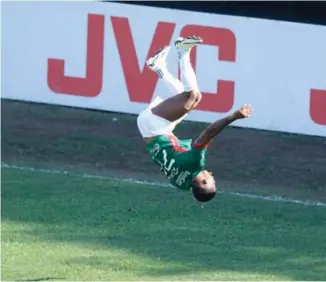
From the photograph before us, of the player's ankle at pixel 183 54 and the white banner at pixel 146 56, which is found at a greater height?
the player's ankle at pixel 183 54

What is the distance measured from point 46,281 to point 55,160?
5.32m

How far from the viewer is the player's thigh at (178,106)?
1141 cm

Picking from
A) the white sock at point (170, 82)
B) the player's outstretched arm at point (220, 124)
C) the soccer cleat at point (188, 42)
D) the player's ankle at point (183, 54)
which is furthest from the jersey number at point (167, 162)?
the soccer cleat at point (188, 42)

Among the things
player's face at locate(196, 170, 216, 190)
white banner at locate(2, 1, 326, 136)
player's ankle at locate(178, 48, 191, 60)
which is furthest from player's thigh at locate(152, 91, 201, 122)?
white banner at locate(2, 1, 326, 136)

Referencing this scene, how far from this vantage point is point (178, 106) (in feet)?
37.4

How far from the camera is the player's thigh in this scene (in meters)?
11.4

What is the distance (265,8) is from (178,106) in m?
8.52

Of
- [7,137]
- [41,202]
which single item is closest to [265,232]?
[41,202]

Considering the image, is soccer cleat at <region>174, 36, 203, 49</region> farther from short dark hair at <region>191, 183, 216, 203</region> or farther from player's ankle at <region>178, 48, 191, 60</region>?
short dark hair at <region>191, 183, 216, 203</region>

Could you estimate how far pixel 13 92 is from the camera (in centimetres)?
1884

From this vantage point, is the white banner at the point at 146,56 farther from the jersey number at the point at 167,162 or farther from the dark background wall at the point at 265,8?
the jersey number at the point at 167,162

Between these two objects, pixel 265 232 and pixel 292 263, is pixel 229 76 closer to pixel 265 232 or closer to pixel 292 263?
pixel 265 232

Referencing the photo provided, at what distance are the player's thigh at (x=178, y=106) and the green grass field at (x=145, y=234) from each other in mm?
1577

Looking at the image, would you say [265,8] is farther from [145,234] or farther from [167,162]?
[167,162]
